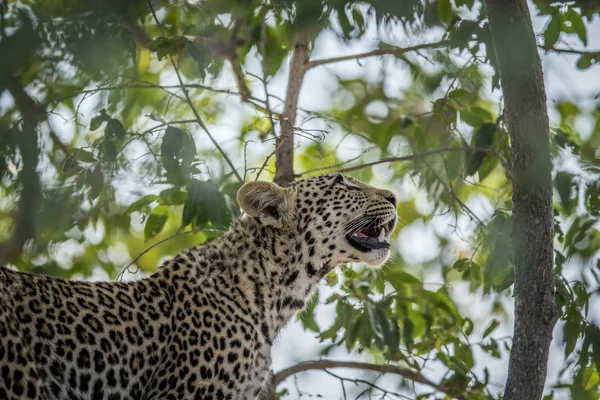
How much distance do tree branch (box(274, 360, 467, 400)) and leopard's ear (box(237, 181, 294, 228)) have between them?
5.08 ft

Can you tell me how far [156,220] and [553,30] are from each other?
3960 mm

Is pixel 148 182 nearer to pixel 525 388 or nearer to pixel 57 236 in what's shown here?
pixel 57 236

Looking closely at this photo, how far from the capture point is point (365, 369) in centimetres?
884

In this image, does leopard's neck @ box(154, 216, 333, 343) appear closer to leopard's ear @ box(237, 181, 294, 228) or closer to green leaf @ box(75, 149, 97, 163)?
leopard's ear @ box(237, 181, 294, 228)

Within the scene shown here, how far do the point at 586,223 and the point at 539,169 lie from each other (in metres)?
1.37

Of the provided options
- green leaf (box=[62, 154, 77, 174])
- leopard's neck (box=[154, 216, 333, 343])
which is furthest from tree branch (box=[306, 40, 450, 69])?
green leaf (box=[62, 154, 77, 174])

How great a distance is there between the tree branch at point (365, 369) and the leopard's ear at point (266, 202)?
1.55 m

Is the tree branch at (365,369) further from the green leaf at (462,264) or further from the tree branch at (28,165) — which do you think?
the tree branch at (28,165)

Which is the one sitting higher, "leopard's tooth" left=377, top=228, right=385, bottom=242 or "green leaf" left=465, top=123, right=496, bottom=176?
"green leaf" left=465, top=123, right=496, bottom=176

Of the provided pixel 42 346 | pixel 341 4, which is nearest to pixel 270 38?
pixel 341 4

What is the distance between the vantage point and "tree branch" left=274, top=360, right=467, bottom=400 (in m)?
8.68

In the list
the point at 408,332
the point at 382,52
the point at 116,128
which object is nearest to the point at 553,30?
the point at 382,52

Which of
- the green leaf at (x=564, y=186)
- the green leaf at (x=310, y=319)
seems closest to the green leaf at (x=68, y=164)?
the green leaf at (x=310, y=319)

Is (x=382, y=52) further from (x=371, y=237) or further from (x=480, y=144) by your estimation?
(x=371, y=237)
